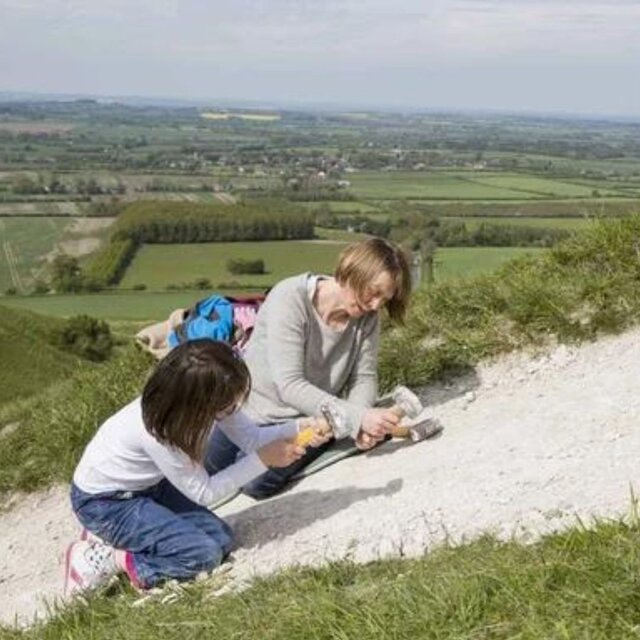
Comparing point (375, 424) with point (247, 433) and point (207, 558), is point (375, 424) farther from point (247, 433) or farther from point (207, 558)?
point (207, 558)

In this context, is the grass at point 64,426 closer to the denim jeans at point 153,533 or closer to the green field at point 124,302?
the denim jeans at point 153,533

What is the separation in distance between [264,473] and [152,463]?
2.85 feet

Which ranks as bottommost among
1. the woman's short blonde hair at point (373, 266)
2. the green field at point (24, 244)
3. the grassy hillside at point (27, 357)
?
the green field at point (24, 244)

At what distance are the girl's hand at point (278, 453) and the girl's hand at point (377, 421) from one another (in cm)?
61

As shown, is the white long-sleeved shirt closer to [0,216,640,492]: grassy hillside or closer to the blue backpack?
the blue backpack

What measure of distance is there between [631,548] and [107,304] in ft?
145

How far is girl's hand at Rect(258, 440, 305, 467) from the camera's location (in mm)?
5398

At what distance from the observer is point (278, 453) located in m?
5.42

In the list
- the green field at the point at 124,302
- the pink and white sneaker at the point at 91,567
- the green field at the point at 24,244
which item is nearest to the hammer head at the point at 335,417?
the pink and white sneaker at the point at 91,567

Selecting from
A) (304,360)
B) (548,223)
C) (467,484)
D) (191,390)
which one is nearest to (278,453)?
(191,390)

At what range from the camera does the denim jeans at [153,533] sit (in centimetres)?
529

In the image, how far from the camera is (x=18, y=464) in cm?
812

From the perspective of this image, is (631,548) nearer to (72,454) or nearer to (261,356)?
(261,356)

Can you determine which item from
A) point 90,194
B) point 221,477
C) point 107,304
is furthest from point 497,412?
point 90,194
